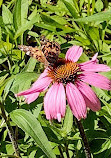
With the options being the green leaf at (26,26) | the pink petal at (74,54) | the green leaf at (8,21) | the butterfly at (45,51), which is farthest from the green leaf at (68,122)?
the green leaf at (8,21)

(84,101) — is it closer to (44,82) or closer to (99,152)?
(44,82)

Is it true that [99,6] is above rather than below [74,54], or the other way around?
above

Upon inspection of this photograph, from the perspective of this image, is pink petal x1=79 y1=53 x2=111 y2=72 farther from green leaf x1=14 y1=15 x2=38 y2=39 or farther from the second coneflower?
green leaf x1=14 y1=15 x2=38 y2=39

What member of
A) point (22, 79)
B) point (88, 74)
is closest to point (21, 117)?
point (22, 79)

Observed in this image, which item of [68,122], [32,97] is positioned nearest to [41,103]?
[68,122]

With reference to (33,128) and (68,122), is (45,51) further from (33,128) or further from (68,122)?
(68,122)

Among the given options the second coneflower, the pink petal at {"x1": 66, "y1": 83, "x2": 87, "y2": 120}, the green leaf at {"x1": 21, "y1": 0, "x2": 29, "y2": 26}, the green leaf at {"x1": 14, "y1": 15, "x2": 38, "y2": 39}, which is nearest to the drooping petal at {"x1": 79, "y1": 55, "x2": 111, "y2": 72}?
the second coneflower
